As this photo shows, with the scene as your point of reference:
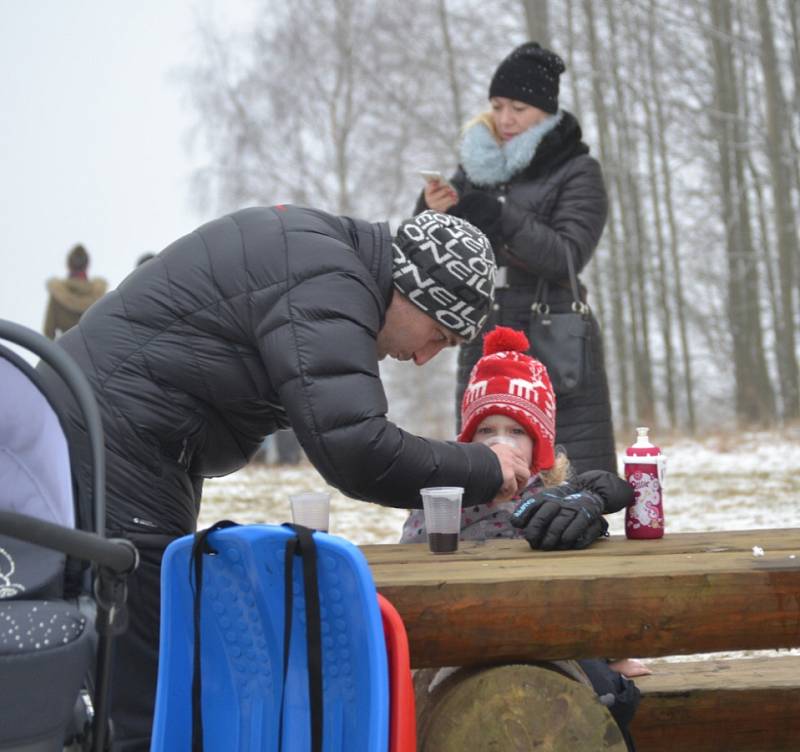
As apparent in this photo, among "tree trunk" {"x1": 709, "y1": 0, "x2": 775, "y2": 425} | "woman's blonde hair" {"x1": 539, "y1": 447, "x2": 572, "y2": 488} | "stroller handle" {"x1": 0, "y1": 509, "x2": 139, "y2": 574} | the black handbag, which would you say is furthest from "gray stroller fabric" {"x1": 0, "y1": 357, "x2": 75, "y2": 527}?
"tree trunk" {"x1": 709, "y1": 0, "x2": 775, "y2": 425}

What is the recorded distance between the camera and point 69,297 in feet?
35.8

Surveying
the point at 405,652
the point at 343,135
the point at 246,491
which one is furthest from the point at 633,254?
the point at 405,652

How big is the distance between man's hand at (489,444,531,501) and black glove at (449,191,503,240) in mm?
1710

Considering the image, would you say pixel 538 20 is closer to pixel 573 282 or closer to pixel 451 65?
pixel 451 65

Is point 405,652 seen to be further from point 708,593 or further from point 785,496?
point 785,496

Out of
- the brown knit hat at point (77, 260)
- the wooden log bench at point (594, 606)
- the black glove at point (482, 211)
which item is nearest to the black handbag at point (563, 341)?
the black glove at point (482, 211)

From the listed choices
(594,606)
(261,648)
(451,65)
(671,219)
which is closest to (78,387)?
(261,648)

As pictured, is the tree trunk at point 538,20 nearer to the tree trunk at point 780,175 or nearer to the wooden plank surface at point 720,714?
the tree trunk at point 780,175

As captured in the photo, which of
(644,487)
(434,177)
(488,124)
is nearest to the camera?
(644,487)

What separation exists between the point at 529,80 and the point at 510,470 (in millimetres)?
2446

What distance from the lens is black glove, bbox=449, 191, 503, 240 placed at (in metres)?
4.54

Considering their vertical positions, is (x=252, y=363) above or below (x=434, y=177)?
below

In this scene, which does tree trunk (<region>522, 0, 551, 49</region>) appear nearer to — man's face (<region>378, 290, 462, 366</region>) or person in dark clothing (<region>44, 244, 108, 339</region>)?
person in dark clothing (<region>44, 244, 108, 339</region>)

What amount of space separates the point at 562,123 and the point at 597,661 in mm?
2568
